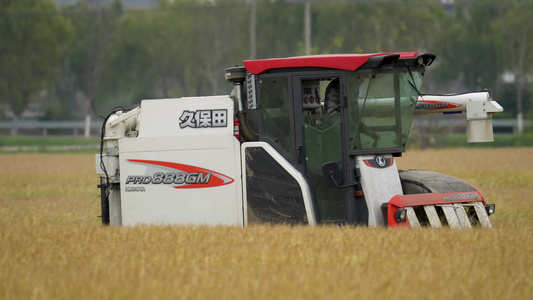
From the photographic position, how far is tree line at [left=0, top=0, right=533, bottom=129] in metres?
56.2

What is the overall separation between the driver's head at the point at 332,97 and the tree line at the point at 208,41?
4738cm

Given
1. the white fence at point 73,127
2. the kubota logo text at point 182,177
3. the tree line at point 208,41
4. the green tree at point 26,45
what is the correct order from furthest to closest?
the tree line at point 208,41 → the green tree at point 26,45 → the white fence at point 73,127 → the kubota logo text at point 182,177

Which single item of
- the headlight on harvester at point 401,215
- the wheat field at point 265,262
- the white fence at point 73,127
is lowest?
the wheat field at point 265,262

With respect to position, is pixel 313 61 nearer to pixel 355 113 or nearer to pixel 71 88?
pixel 355 113

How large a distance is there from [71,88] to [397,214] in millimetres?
61621

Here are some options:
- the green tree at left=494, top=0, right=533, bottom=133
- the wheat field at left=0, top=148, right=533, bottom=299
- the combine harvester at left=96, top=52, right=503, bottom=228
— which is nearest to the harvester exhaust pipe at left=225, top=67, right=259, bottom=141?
the combine harvester at left=96, top=52, right=503, bottom=228

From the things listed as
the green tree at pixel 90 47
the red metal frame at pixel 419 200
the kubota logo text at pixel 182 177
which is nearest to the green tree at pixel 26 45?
the green tree at pixel 90 47

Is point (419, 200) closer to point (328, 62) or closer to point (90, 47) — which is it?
point (328, 62)

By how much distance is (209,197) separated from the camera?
910 cm

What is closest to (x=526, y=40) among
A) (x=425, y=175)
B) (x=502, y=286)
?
(x=425, y=175)

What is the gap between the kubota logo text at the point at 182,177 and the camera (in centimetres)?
908

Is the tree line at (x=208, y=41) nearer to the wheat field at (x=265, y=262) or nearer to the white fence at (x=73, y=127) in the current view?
the white fence at (x=73, y=127)

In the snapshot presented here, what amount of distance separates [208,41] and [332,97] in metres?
54.1

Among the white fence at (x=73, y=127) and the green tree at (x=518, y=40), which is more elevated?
the green tree at (x=518, y=40)
